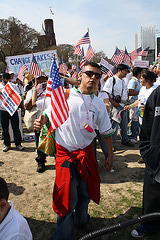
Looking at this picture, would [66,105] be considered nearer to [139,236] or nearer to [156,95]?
[156,95]

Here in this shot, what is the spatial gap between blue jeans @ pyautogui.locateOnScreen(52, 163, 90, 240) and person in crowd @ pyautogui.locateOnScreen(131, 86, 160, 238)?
0.75 metres

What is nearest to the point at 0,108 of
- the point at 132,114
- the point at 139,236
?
the point at 132,114

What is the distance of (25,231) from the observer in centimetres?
139

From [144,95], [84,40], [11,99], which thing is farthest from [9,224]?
[84,40]

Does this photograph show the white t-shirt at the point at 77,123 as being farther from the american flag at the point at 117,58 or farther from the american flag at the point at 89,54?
the american flag at the point at 117,58

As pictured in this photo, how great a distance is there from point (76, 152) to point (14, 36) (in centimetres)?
4530

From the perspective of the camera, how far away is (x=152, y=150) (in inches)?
82.5

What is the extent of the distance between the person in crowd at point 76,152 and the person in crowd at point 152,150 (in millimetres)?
474

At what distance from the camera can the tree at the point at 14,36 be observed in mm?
41406

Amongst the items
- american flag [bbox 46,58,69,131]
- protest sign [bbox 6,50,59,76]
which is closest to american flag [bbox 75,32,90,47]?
protest sign [bbox 6,50,59,76]

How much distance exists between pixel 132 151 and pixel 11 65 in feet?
18.4

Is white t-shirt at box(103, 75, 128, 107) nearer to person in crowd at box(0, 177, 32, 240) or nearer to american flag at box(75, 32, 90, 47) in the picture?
person in crowd at box(0, 177, 32, 240)

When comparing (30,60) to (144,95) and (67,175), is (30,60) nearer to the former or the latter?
(144,95)

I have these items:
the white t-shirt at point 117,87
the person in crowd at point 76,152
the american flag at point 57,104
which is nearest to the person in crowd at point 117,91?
the white t-shirt at point 117,87
